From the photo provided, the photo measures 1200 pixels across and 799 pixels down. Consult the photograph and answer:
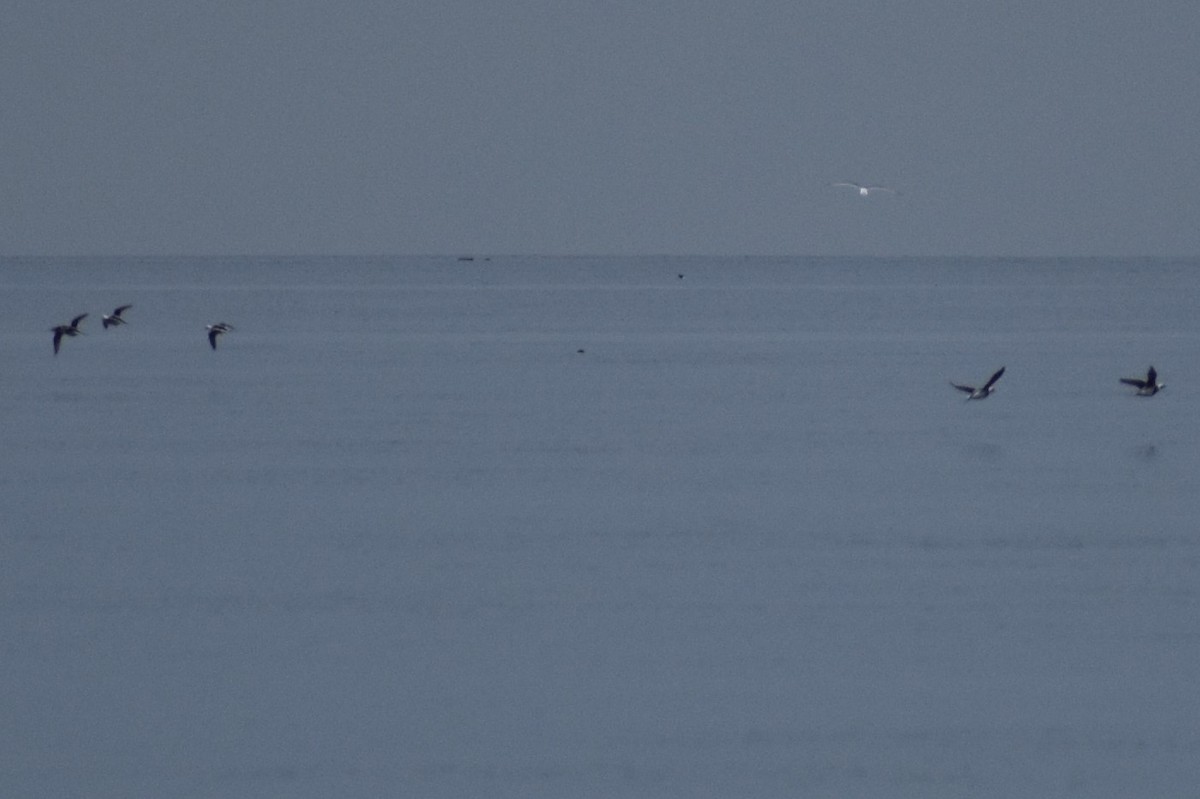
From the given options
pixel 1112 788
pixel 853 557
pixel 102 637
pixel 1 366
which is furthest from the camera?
pixel 1 366

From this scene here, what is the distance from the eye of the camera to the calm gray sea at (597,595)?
938 centimetres

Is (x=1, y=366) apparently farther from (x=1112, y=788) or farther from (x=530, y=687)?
(x=1112, y=788)

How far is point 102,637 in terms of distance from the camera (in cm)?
1177

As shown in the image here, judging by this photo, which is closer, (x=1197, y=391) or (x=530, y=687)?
(x=530, y=687)

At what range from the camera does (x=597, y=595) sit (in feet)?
43.1

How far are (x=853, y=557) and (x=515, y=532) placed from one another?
9.27 ft

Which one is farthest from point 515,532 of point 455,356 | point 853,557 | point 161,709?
point 455,356

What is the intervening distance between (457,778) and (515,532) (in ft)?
22.3

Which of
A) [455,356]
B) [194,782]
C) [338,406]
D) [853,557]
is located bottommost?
[194,782]

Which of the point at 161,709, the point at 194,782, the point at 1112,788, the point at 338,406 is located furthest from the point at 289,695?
the point at 338,406

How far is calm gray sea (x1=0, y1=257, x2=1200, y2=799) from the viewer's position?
9375 mm

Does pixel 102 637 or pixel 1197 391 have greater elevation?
pixel 1197 391

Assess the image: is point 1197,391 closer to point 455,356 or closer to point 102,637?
point 455,356

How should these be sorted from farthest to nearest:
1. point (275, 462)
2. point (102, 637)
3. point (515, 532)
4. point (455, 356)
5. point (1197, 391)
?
1. point (455, 356)
2. point (1197, 391)
3. point (275, 462)
4. point (515, 532)
5. point (102, 637)
